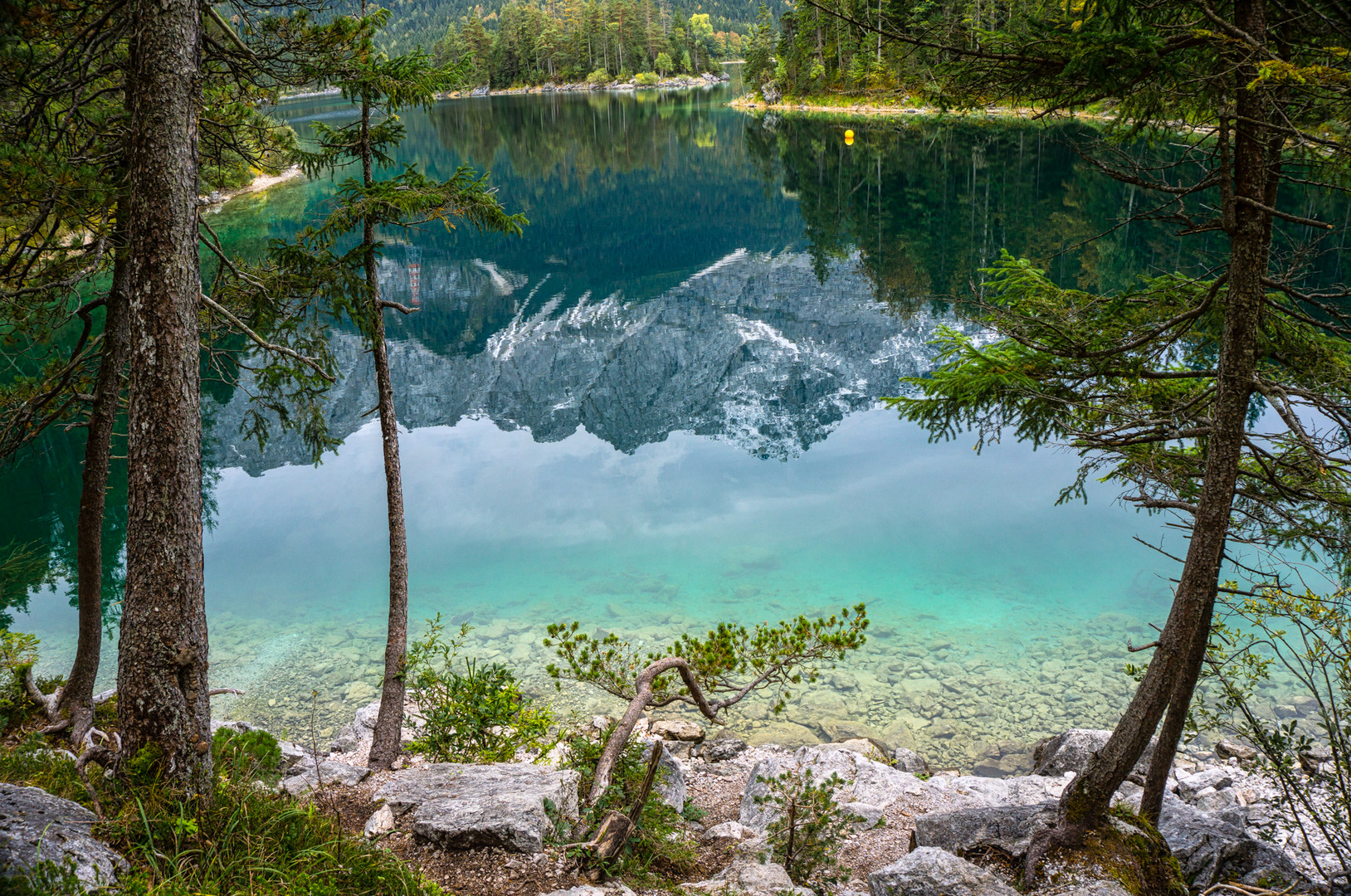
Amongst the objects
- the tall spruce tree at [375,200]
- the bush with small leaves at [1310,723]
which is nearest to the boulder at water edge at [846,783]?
the bush with small leaves at [1310,723]

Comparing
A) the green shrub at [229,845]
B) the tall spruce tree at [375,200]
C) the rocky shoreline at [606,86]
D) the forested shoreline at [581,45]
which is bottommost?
the green shrub at [229,845]

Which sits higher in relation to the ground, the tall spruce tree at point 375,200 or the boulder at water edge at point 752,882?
the tall spruce tree at point 375,200

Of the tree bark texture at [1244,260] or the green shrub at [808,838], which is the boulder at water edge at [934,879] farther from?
the tree bark texture at [1244,260]

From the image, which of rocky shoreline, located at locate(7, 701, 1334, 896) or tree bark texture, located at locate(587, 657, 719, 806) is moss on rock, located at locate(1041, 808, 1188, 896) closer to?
rocky shoreline, located at locate(7, 701, 1334, 896)

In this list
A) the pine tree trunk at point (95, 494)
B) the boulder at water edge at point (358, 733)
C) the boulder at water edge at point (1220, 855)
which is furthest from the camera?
the boulder at water edge at point (358, 733)

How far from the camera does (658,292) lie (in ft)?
158

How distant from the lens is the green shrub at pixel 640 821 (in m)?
6.36

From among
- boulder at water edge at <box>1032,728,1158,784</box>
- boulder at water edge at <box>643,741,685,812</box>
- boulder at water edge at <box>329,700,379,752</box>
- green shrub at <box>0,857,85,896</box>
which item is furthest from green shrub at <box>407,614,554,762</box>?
boulder at water edge at <box>1032,728,1158,784</box>

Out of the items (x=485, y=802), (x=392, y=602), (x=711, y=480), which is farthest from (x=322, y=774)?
(x=711, y=480)

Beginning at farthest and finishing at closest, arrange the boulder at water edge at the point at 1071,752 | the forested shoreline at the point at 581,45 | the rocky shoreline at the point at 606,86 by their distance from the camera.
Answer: the rocky shoreline at the point at 606,86
the forested shoreline at the point at 581,45
the boulder at water edge at the point at 1071,752

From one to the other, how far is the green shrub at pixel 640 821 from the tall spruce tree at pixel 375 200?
399 centimetres

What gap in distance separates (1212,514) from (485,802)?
6.09 meters

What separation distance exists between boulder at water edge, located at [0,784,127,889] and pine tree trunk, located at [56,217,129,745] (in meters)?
3.98

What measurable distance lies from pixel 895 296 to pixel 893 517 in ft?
62.8
